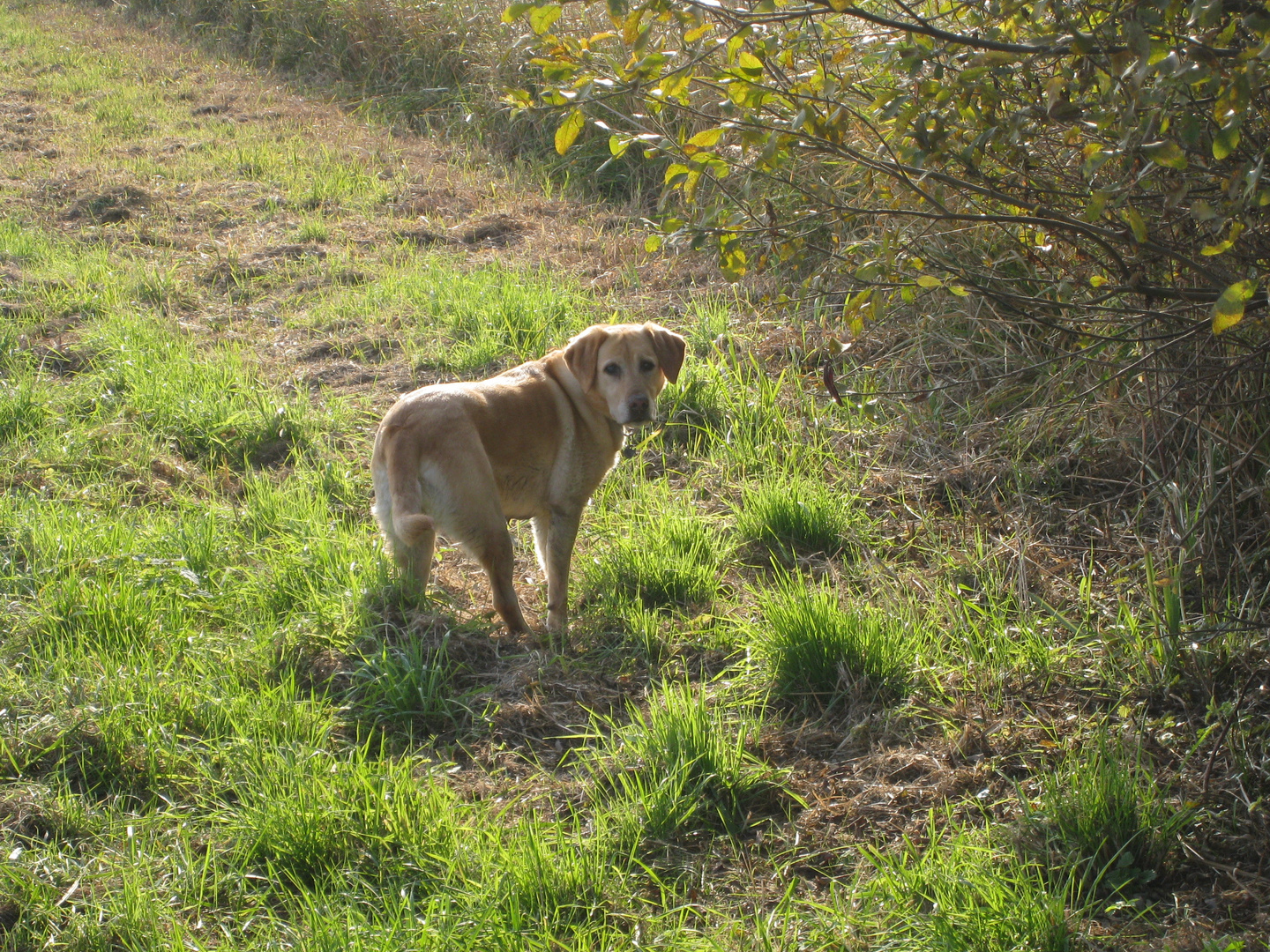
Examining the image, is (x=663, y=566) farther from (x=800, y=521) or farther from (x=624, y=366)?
(x=624, y=366)

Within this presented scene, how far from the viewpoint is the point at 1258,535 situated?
3.29 metres

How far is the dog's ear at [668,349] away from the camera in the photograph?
4.15 meters

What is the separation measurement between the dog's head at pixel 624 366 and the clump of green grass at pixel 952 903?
2.00 metres

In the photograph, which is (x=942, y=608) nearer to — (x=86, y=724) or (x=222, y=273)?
(x=86, y=724)

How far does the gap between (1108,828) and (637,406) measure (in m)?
2.22

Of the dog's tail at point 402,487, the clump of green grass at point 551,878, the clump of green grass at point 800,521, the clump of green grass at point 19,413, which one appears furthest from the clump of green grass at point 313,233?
the clump of green grass at point 551,878

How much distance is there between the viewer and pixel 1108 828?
2.45m

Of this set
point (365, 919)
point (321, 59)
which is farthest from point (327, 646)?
point (321, 59)

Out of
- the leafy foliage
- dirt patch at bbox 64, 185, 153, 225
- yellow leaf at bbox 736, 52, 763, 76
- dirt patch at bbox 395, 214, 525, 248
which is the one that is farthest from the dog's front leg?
dirt patch at bbox 64, 185, 153, 225

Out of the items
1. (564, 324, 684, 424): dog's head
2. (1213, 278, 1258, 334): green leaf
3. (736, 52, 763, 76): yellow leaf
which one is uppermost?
(736, 52, 763, 76): yellow leaf

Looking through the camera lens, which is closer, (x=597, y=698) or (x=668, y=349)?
(x=597, y=698)

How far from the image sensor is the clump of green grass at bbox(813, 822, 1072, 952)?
2162mm

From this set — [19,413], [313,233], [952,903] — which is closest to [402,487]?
[952,903]

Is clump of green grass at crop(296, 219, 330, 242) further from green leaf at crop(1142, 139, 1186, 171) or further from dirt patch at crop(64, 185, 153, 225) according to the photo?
green leaf at crop(1142, 139, 1186, 171)
